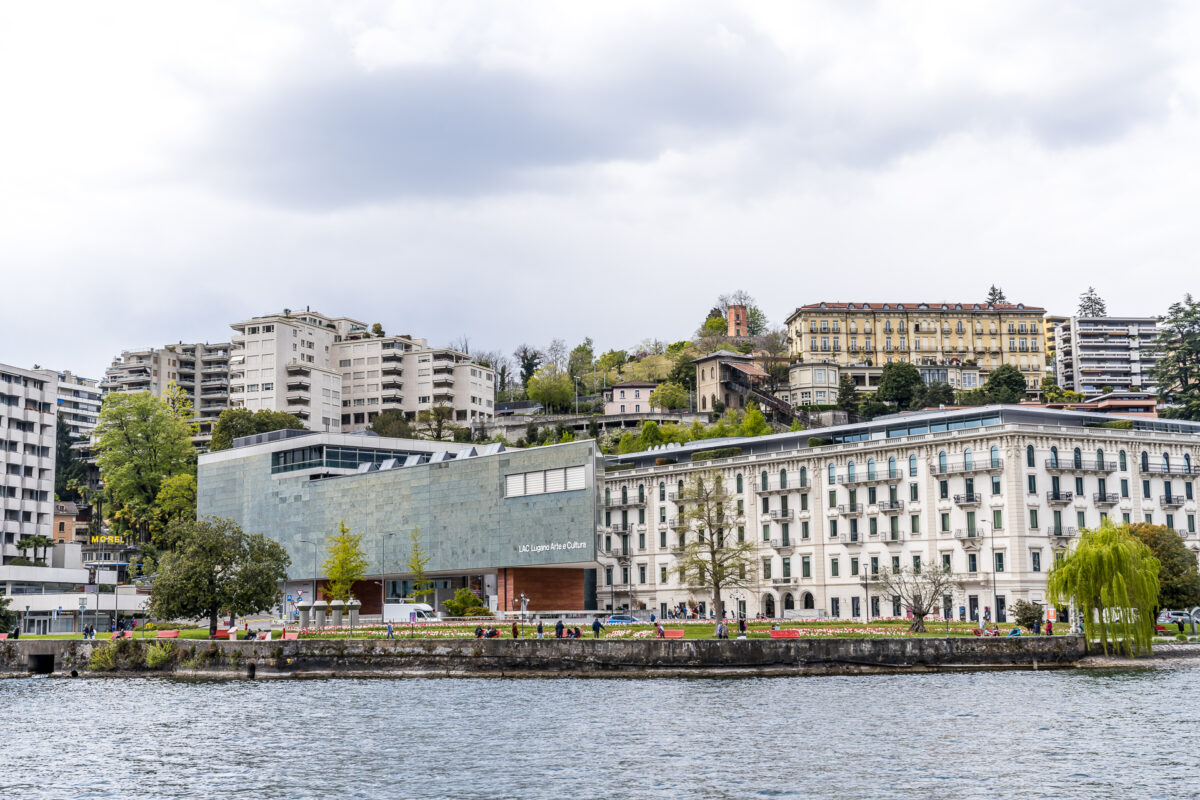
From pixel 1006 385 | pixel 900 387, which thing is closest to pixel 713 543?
pixel 900 387

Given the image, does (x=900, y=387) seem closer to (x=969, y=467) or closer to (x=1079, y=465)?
(x=1079, y=465)

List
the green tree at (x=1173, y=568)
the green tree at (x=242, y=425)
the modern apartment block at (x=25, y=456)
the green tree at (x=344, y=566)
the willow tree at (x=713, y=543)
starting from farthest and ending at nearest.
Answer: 1. the green tree at (x=242, y=425)
2. the modern apartment block at (x=25, y=456)
3. the green tree at (x=344, y=566)
4. the willow tree at (x=713, y=543)
5. the green tree at (x=1173, y=568)

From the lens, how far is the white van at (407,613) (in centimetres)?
10031

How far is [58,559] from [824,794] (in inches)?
4879

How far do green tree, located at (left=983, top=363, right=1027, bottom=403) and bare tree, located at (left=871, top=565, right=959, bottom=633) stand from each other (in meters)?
89.5

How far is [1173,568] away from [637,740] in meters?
50.4

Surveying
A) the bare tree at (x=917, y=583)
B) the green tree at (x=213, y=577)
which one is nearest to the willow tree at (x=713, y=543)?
the bare tree at (x=917, y=583)

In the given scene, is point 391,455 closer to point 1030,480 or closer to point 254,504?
point 254,504

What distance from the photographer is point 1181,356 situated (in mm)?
156000

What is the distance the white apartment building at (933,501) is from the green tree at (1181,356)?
179ft

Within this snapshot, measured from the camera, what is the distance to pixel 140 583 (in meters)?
139

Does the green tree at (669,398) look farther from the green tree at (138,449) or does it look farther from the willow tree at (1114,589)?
the willow tree at (1114,589)

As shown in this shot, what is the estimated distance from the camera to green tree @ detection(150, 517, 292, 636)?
88000 millimetres

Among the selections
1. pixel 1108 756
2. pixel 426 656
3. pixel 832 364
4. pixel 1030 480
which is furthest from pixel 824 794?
pixel 832 364
